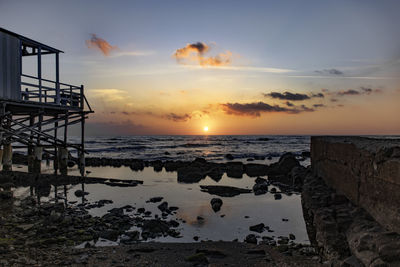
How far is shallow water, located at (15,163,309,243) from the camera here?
9141 millimetres

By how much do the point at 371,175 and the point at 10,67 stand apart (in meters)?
14.2

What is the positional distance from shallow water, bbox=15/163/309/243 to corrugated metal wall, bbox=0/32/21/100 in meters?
4.41

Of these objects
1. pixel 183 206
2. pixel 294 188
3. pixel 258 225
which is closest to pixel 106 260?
pixel 258 225

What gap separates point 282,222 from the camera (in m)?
10.2

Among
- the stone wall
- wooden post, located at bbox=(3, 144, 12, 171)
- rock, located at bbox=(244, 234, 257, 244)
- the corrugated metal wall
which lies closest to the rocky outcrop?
the stone wall

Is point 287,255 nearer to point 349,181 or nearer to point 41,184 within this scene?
point 349,181

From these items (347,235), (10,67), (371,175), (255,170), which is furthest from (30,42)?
(255,170)

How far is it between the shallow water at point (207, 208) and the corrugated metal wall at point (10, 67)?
441 cm

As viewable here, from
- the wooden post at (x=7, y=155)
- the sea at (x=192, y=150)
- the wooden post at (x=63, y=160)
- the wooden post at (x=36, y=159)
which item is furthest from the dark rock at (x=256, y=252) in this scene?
the sea at (x=192, y=150)

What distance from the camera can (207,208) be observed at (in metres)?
11.9

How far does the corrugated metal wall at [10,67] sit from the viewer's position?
13141mm

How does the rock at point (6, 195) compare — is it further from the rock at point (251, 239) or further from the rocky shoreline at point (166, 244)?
the rock at point (251, 239)

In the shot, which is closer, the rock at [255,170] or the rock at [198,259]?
A: the rock at [198,259]

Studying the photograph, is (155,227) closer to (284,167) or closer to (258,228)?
(258,228)
